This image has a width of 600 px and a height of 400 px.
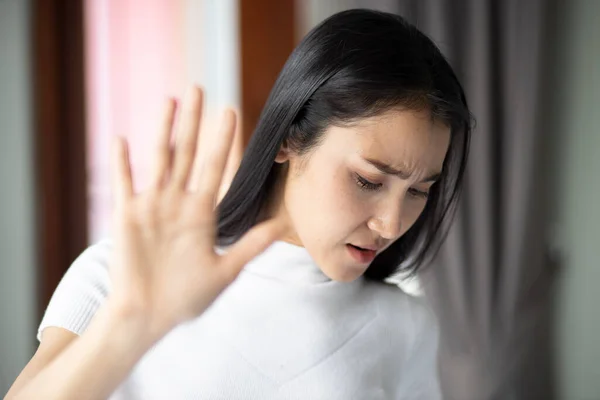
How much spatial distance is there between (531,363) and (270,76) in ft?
3.11

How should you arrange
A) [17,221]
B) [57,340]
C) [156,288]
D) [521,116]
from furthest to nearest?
[17,221], [521,116], [57,340], [156,288]

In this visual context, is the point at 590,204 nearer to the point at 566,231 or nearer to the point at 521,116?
the point at 566,231

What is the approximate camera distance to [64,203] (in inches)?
66.3

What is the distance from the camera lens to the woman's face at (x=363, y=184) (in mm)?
738

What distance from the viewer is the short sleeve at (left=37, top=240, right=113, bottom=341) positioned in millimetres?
729

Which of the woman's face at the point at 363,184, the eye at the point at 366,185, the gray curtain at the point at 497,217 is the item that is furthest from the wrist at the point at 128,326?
the gray curtain at the point at 497,217

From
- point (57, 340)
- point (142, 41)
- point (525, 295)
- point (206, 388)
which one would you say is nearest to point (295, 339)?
point (206, 388)

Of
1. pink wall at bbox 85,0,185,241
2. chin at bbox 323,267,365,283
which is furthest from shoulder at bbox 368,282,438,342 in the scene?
pink wall at bbox 85,0,185,241

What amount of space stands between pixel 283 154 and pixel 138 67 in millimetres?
1249

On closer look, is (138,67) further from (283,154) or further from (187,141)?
(187,141)

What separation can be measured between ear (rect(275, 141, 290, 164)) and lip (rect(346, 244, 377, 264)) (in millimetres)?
153

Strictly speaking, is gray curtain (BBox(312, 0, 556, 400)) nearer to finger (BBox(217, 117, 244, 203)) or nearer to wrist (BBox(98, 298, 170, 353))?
finger (BBox(217, 117, 244, 203))

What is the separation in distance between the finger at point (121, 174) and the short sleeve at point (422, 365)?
58 centimetres

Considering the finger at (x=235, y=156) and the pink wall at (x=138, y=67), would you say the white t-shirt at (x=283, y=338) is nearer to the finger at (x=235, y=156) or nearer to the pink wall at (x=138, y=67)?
the finger at (x=235, y=156)
